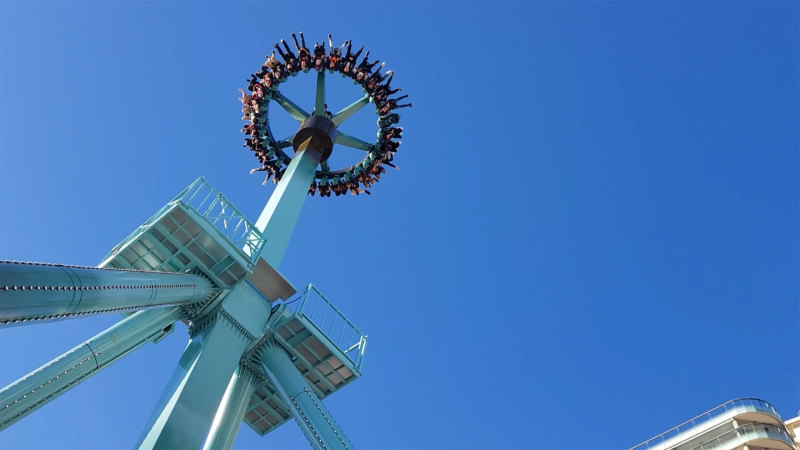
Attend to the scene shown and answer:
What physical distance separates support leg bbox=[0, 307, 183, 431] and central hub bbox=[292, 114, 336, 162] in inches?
452

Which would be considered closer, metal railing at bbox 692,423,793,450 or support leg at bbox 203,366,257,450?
support leg at bbox 203,366,257,450

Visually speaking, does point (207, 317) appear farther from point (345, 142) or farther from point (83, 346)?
point (345, 142)

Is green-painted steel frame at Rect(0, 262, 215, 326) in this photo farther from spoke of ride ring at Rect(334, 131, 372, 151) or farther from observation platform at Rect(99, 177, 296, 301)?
spoke of ride ring at Rect(334, 131, 372, 151)

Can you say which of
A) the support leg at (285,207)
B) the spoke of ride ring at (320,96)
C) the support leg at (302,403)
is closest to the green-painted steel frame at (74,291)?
the support leg at (302,403)

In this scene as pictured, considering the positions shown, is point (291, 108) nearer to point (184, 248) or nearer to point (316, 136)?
point (316, 136)

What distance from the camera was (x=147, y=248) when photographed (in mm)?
17734

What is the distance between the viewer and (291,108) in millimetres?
28469

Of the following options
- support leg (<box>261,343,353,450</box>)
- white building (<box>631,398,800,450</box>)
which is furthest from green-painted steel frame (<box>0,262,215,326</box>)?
white building (<box>631,398,800,450</box>)

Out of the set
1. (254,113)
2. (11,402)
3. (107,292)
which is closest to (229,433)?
(11,402)

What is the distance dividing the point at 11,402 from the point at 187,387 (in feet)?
12.0

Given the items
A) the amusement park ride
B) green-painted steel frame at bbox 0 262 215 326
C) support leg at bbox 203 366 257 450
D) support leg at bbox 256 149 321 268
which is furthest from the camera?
support leg at bbox 256 149 321 268

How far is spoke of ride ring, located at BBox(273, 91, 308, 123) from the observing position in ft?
92.5

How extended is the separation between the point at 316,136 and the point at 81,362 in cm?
1478

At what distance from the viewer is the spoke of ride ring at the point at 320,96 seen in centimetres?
2823
